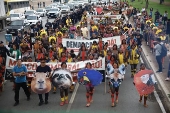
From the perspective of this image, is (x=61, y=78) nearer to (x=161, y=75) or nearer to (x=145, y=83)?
(x=145, y=83)

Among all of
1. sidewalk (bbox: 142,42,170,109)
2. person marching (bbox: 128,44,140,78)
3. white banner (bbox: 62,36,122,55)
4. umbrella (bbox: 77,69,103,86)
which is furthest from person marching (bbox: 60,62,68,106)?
white banner (bbox: 62,36,122,55)

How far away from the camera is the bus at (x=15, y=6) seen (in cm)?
3853

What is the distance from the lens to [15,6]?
40.9 meters

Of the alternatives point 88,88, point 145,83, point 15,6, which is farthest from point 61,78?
point 15,6

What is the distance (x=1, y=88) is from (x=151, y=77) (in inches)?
221

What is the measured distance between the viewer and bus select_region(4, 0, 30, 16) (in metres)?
38.5

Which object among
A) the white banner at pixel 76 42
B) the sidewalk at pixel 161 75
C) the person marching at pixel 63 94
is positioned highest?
the white banner at pixel 76 42

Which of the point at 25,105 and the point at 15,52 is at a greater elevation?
the point at 15,52

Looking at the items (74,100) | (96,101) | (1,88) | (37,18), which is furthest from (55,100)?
(37,18)

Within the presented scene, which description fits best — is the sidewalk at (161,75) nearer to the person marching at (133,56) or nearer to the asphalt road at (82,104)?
the asphalt road at (82,104)

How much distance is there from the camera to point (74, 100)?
9945 millimetres

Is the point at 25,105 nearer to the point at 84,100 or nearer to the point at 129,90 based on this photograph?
the point at 84,100

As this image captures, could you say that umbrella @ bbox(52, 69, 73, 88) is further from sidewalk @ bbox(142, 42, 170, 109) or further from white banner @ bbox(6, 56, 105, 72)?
sidewalk @ bbox(142, 42, 170, 109)

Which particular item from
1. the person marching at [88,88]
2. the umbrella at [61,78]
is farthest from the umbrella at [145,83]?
the umbrella at [61,78]
